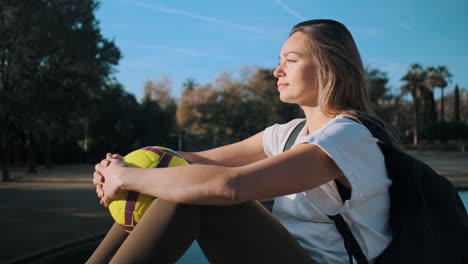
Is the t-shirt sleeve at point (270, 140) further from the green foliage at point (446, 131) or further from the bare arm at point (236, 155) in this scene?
the green foliage at point (446, 131)

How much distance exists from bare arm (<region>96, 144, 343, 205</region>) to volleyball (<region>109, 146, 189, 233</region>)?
22cm

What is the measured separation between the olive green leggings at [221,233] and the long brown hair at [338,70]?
0.48 meters

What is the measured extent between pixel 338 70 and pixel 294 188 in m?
0.51

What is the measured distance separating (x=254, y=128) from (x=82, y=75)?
28.6 meters

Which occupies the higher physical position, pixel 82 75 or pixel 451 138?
pixel 82 75

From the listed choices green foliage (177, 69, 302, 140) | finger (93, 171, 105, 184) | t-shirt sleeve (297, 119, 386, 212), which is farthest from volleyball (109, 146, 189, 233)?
green foliage (177, 69, 302, 140)

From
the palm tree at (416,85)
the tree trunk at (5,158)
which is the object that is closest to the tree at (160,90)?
the palm tree at (416,85)

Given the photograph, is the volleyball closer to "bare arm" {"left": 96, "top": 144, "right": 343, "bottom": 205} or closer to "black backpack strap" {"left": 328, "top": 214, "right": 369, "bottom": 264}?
"bare arm" {"left": 96, "top": 144, "right": 343, "bottom": 205}

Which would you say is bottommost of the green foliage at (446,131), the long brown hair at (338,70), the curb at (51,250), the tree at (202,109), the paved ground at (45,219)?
the paved ground at (45,219)

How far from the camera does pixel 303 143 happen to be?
4.31 feet

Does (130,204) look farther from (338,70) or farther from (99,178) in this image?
(338,70)

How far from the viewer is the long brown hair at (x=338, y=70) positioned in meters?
1.54

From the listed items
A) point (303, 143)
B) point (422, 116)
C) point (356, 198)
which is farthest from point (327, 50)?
point (422, 116)

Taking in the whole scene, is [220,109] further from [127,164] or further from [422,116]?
[127,164]
